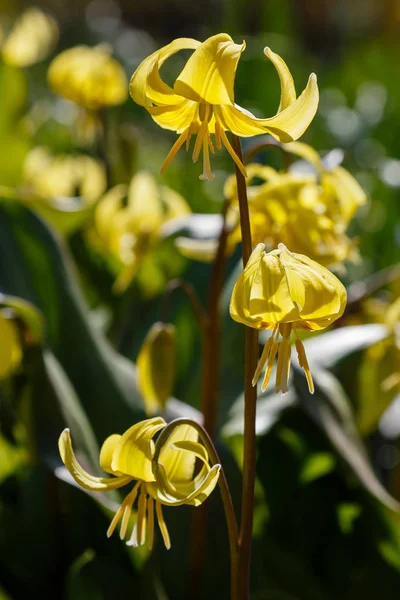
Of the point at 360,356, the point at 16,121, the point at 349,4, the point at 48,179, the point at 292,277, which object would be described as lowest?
the point at 360,356

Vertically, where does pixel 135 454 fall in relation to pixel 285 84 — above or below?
below

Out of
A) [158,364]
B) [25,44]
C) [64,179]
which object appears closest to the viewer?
[158,364]

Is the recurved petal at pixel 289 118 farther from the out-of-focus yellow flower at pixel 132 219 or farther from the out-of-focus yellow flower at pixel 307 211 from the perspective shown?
the out-of-focus yellow flower at pixel 132 219

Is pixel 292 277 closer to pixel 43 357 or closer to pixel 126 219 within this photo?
pixel 43 357

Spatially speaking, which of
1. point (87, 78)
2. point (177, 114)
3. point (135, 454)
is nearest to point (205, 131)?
point (177, 114)

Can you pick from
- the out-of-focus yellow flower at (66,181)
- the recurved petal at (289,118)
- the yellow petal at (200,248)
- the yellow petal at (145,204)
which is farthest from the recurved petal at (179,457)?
the out-of-focus yellow flower at (66,181)

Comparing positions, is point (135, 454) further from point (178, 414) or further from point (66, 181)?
point (66, 181)

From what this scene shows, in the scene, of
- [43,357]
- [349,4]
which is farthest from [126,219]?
[349,4]
